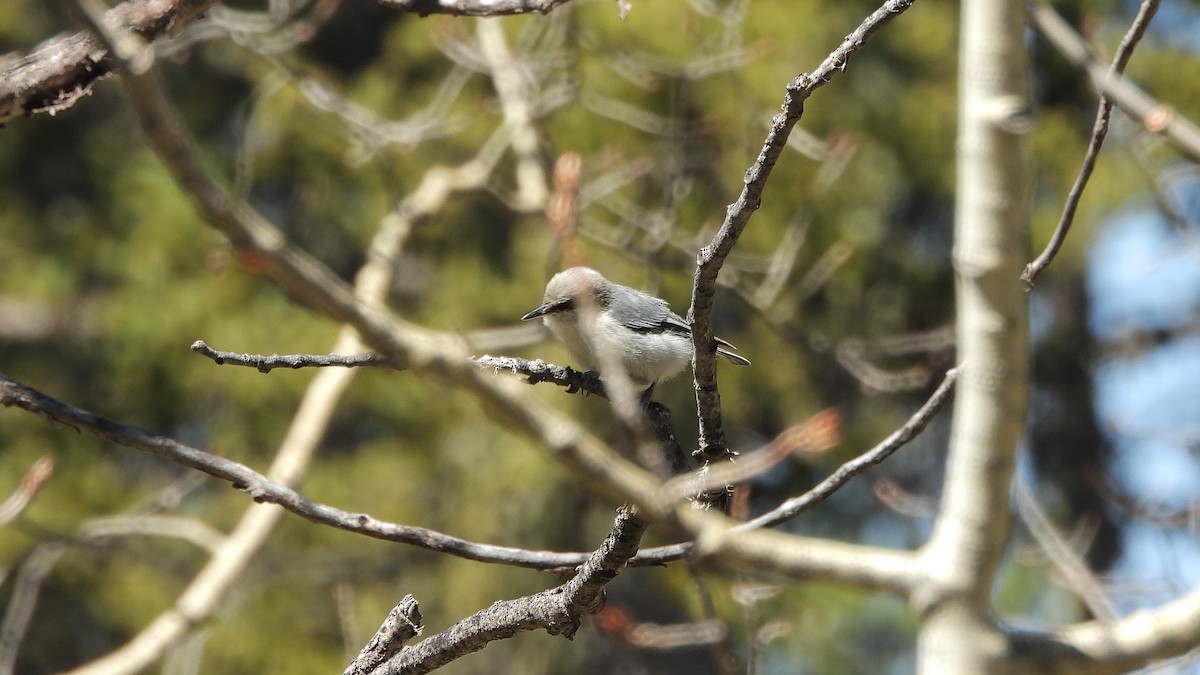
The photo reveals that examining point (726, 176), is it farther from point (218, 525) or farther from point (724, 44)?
point (218, 525)

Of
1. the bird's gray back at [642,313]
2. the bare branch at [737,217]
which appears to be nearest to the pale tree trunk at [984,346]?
the bare branch at [737,217]

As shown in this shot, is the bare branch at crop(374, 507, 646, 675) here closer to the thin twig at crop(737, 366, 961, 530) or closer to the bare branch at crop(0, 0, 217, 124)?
the thin twig at crop(737, 366, 961, 530)

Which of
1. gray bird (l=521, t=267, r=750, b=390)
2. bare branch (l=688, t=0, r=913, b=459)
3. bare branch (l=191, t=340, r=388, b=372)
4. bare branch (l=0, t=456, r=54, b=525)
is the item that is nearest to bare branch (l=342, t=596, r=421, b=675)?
bare branch (l=191, t=340, r=388, b=372)

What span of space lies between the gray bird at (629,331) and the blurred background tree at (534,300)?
115 cm

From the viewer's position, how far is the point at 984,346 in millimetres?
1243

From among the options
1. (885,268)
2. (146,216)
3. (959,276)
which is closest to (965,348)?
(959,276)

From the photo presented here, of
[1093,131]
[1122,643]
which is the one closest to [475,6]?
[1093,131]

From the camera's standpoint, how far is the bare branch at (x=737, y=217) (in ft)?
5.73

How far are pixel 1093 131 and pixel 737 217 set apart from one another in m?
0.86

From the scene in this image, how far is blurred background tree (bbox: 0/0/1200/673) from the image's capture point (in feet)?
21.3

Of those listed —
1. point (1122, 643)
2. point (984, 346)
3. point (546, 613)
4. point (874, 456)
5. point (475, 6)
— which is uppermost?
point (475, 6)

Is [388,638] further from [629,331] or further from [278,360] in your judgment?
[629,331]

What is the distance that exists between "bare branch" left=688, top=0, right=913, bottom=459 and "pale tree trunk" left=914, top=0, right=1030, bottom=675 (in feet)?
1.59

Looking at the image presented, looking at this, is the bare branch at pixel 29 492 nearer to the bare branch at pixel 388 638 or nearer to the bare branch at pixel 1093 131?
the bare branch at pixel 388 638
